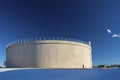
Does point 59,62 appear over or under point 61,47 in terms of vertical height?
under

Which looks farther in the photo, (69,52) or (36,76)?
(69,52)

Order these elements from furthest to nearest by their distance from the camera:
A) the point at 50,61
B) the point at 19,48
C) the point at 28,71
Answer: the point at 19,48
the point at 50,61
the point at 28,71

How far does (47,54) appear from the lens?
25906 millimetres

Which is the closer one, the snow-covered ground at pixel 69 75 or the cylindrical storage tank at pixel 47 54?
the snow-covered ground at pixel 69 75

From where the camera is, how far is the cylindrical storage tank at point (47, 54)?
84.9 ft

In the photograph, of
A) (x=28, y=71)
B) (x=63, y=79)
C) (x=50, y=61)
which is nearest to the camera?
(x=63, y=79)

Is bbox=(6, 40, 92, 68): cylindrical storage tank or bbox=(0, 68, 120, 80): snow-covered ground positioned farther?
bbox=(6, 40, 92, 68): cylindrical storage tank

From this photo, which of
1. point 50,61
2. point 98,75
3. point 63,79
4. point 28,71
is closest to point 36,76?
point 28,71

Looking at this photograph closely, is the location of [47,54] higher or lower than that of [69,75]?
higher

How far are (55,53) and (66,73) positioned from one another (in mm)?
13993

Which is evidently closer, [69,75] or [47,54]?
[69,75]

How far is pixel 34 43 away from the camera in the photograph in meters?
26.5

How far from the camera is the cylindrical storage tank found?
25875mm

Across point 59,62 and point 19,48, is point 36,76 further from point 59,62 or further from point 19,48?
point 19,48
